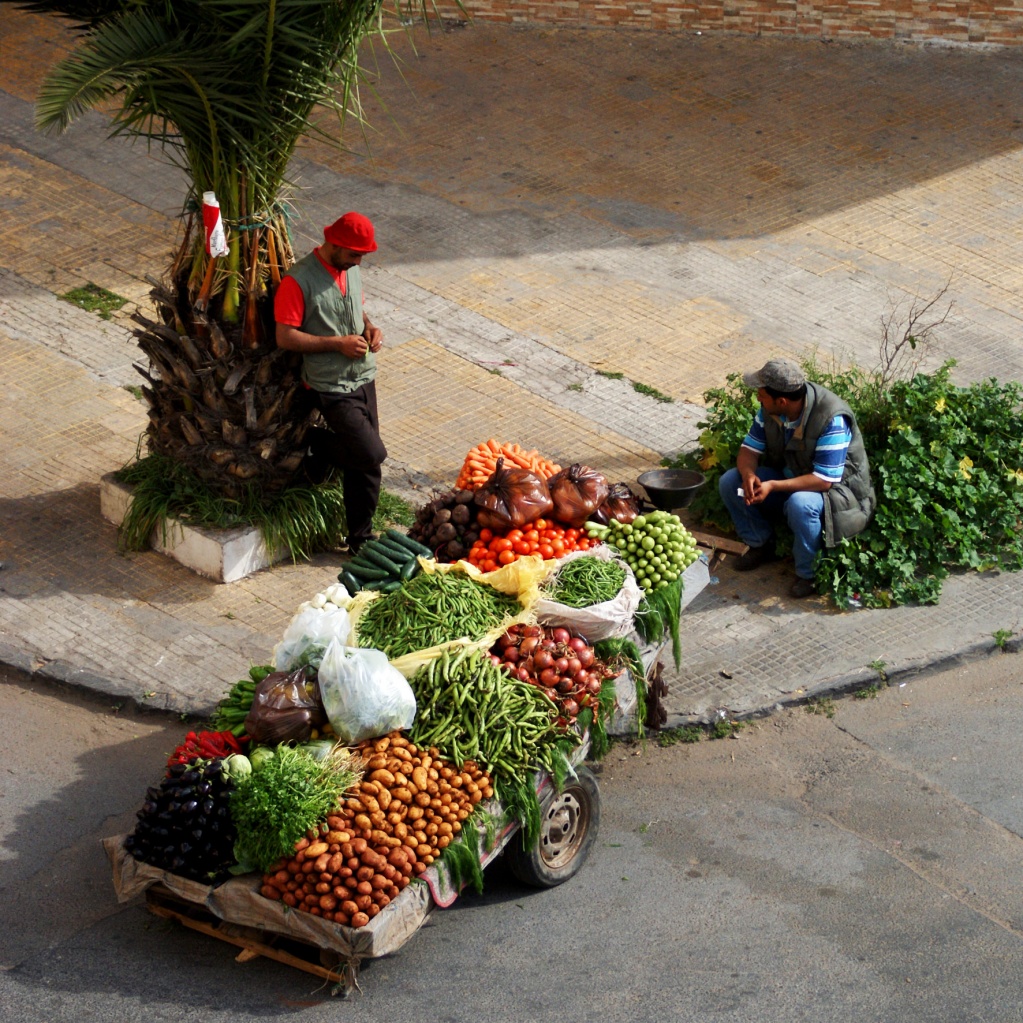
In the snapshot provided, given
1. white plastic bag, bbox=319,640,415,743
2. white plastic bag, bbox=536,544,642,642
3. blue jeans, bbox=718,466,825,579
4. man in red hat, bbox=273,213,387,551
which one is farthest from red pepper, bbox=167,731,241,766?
blue jeans, bbox=718,466,825,579

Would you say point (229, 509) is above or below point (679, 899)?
above

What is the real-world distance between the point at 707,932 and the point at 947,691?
2476 millimetres

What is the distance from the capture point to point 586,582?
659 centimetres

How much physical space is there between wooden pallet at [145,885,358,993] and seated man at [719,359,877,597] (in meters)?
3.80

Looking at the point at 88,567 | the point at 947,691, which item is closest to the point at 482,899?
the point at 947,691

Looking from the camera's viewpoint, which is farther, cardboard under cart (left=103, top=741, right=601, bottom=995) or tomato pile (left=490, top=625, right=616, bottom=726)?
tomato pile (left=490, top=625, right=616, bottom=726)

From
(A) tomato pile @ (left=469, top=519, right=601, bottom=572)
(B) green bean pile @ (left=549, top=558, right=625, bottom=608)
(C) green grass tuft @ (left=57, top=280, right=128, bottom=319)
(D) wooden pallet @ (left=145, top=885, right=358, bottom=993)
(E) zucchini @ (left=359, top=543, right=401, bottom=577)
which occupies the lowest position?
(D) wooden pallet @ (left=145, top=885, right=358, bottom=993)

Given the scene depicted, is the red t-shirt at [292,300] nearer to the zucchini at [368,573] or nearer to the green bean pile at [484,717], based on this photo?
the zucchini at [368,573]

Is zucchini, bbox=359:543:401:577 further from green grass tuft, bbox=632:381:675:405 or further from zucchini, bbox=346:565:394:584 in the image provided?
green grass tuft, bbox=632:381:675:405

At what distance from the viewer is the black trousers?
27.1 ft

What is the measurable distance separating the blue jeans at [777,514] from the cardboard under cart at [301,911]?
275 centimetres

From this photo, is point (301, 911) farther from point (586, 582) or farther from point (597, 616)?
point (586, 582)

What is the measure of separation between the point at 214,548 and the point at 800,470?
3393 mm

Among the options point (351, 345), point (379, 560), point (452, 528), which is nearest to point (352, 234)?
point (351, 345)
